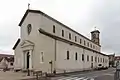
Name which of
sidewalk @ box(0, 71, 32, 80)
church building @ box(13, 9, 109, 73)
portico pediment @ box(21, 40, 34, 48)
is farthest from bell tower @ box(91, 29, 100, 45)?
sidewalk @ box(0, 71, 32, 80)

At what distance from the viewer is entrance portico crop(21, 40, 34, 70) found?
3301 centimetres

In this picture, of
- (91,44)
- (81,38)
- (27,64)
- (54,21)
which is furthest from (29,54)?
(91,44)

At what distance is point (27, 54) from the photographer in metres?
35.1

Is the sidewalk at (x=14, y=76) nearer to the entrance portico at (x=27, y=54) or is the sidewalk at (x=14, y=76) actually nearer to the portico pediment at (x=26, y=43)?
the entrance portico at (x=27, y=54)

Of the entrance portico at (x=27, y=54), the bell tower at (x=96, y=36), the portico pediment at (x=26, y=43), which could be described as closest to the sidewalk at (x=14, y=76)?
the entrance portico at (x=27, y=54)

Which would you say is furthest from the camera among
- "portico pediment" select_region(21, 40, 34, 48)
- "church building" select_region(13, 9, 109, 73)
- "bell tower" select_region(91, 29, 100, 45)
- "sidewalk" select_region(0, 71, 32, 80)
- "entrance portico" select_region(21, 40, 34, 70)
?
"bell tower" select_region(91, 29, 100, 45)

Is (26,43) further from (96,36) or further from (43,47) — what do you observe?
(96,36)

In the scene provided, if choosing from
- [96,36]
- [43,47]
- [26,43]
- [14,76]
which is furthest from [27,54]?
[96,36]

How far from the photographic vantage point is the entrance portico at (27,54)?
3301 centimetres

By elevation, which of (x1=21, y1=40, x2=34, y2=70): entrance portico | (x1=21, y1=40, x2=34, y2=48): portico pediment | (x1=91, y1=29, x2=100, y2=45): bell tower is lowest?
(x1=21, y1=40, x2=34, y2=70): entrance portico

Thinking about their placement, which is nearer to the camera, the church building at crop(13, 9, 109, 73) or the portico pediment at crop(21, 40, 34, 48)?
the church building at crop(13, 9, 109, 73)

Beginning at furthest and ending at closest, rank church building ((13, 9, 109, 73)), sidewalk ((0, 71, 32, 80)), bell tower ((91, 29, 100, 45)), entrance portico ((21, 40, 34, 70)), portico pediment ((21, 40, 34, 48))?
bell tower ((91, 29, 100, 45)), portico pediment ((21, 40, 34, 48)), entrance portico ((21, 40, 34, 70)), church building ((13, 9, 109, 73)), sidewalk ((0, 71, 32, 80))

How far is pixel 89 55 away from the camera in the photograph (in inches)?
2092

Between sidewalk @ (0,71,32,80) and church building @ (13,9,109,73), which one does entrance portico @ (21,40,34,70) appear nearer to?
church building @ (13,9,109,73)
